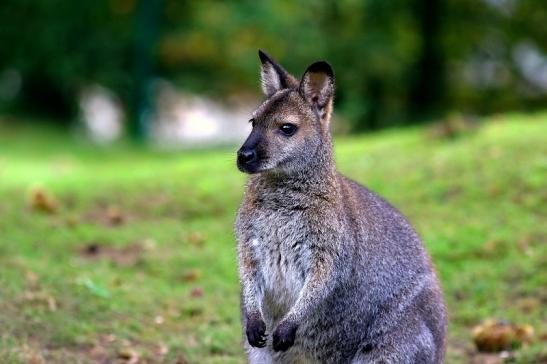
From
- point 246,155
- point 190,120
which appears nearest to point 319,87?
point 246,155

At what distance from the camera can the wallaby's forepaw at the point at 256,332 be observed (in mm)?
5064

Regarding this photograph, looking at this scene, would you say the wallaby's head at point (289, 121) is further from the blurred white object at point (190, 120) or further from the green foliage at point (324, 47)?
the green foliage at point (324, 47)

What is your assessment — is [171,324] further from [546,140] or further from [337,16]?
[337,16]

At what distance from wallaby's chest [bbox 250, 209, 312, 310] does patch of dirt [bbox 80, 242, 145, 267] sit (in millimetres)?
3182

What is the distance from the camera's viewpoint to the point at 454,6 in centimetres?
1839

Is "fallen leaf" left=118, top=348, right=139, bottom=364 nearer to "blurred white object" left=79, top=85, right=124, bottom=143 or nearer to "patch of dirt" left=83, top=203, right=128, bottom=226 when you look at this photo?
"patch of dirt" left=83, top=203, right=128, bottom=226

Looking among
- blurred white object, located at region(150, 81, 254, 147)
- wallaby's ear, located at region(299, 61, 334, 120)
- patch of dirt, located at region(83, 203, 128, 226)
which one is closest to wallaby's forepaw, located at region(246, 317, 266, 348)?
wallaby's ear, located at region(299, 61, 334, 120)

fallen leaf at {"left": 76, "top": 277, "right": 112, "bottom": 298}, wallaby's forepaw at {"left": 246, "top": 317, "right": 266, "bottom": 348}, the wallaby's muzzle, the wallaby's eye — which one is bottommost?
fallen leaf at {"left": 76, "top": 277, "right": 112, "bottom": 298}

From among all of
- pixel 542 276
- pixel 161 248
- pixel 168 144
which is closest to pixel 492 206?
pixel 542 276

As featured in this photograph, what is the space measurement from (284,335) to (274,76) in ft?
4.38

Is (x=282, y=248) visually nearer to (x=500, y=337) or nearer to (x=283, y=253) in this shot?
(x=283, y=253)

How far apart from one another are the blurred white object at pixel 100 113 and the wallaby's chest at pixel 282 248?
13274 millimetres

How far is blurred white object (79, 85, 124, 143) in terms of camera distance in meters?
19.4

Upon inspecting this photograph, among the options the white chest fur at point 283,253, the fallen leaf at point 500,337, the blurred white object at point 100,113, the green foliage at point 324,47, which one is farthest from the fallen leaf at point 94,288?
the blurred white object at point 100,113
